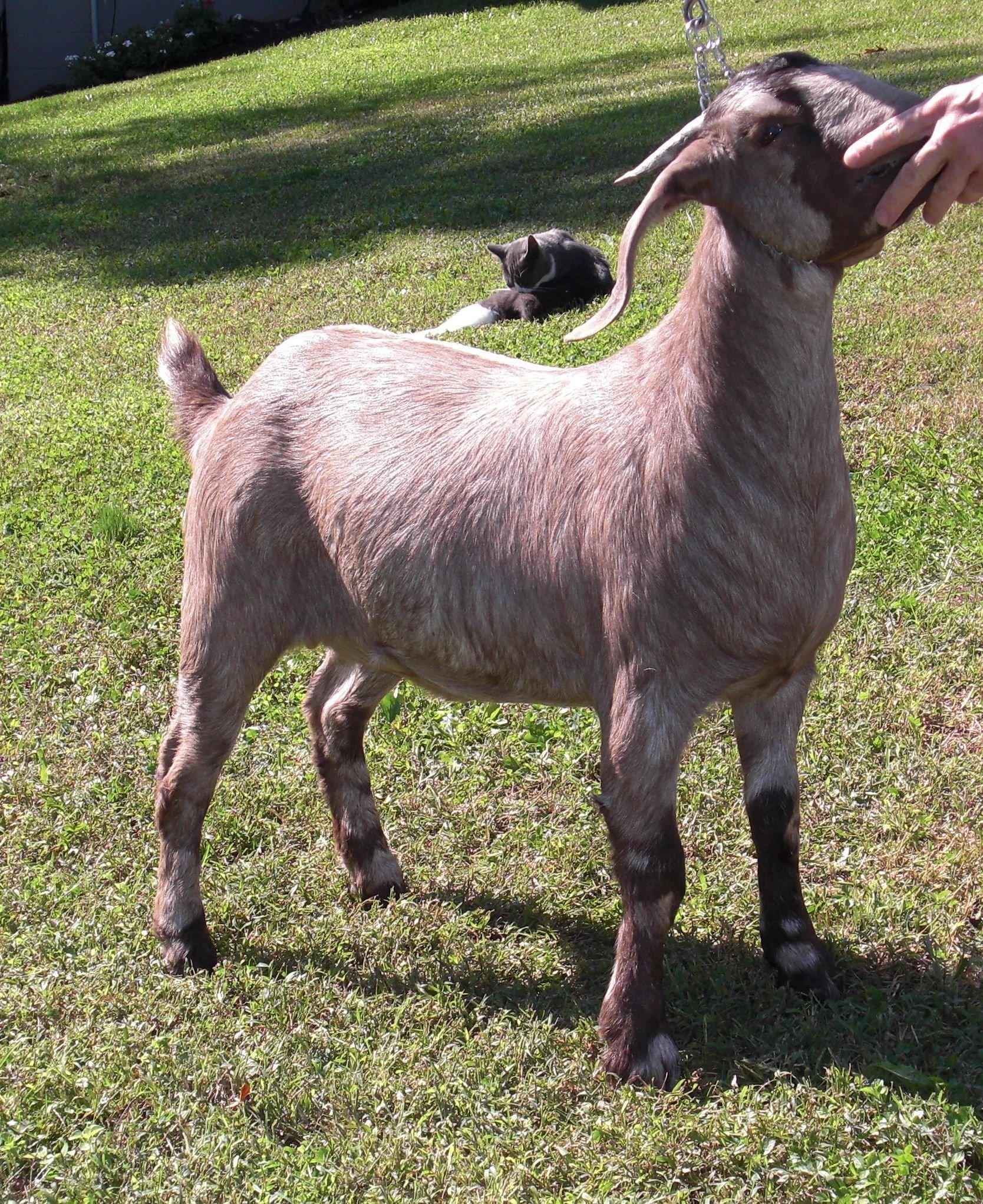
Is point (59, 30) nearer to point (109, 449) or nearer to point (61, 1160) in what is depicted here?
point (109, 449)

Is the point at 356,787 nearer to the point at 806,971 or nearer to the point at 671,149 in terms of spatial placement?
the point at 806,971

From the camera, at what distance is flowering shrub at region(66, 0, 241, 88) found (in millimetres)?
22781

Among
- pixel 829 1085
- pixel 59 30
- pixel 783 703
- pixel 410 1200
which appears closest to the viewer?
pixel 410 1200

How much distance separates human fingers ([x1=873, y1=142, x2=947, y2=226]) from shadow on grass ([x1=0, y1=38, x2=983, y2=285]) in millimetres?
8317

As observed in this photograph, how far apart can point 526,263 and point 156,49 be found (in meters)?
16.2

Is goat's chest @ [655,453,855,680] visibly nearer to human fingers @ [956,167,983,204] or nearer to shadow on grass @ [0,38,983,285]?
human fingers @ [956,167,983,204]

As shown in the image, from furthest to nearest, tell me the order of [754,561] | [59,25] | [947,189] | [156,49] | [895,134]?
[59,25] < [156,49] < [754,561] < [947,189] < [895,134]

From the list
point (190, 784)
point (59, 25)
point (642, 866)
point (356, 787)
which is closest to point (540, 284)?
point (356, 787)

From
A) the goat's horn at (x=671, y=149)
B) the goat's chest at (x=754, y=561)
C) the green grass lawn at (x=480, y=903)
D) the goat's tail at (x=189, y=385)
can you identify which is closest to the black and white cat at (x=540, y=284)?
the green grass lawn at (x=480, y=903)

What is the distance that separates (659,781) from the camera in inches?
127

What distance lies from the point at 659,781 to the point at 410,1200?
1.13 m

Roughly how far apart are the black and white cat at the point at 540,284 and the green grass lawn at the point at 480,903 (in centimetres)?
35

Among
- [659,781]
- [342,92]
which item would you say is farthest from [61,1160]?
[342,92]

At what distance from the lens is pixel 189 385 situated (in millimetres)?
4297
